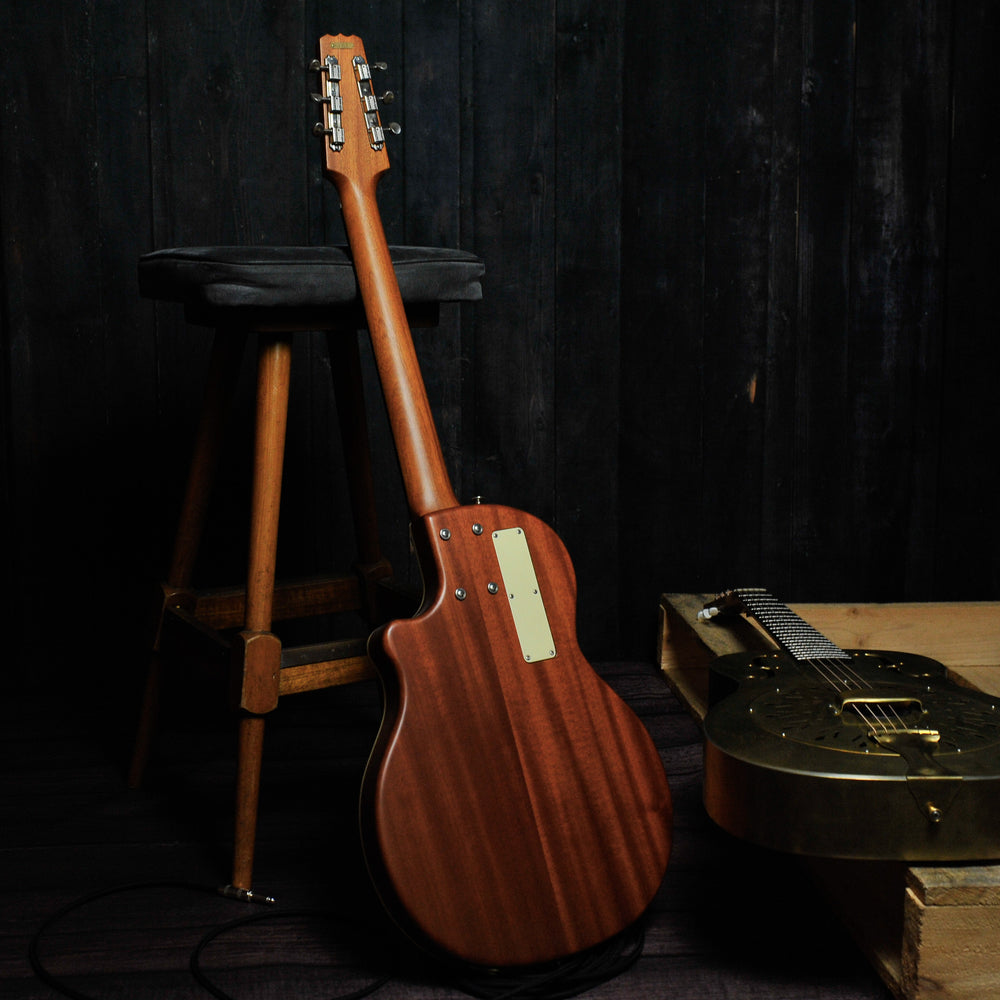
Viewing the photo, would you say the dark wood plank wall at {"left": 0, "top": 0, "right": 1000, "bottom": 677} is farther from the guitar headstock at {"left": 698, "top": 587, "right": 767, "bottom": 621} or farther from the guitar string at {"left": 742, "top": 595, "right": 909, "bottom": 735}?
the guitar string at {"left": 742, "top": 595, "right": 909, "bottom": 735}

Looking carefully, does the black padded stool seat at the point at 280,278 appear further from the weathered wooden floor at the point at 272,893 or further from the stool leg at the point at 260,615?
the weathered wooden floor at the point at 272,893

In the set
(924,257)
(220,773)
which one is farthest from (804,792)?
(924,257)

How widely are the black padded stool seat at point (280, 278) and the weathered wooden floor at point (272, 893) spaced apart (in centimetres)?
64

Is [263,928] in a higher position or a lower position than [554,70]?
lower

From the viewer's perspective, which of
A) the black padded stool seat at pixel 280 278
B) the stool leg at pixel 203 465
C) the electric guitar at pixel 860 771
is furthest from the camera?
the stool leg at pixel 203 465

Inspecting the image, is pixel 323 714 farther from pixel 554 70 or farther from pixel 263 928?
pixel 554 70

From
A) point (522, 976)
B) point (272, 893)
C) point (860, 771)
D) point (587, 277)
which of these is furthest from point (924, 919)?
point (587, 277)

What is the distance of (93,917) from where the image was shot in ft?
4.00

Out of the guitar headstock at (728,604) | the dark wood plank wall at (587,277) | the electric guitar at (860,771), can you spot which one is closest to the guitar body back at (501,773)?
the electric guitar at (860,771)

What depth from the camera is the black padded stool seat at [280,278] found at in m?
1.24

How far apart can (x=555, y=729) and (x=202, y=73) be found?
133cm

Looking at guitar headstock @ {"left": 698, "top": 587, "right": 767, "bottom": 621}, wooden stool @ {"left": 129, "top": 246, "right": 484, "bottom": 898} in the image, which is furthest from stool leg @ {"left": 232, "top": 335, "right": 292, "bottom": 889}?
guitar headstock @ {"left": 698, "top": 587, "right": 767, "bottom": 621}

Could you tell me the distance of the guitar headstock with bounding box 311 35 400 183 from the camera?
4.43 feet

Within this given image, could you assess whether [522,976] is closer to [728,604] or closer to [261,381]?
[261,381]
